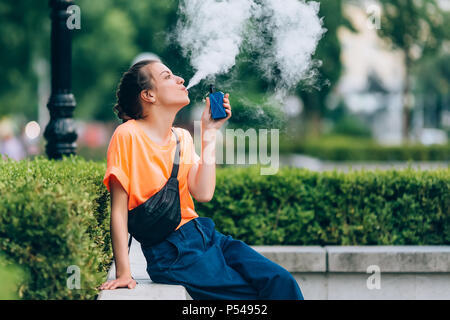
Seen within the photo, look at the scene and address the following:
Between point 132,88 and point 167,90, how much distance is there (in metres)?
0.22

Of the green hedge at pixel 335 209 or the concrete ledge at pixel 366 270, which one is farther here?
the green hedge at pixel 335 209

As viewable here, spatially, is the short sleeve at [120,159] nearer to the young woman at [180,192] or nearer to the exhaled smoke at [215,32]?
the young woman at [180,192]

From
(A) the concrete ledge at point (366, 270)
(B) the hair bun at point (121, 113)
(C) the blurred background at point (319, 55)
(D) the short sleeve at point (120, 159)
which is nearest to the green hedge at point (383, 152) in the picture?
(C) the blurred background at point (319, 55)

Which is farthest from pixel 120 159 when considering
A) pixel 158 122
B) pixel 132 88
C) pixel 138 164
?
pixel 132 88

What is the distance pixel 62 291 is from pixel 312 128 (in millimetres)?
28732

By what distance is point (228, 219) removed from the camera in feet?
17.6

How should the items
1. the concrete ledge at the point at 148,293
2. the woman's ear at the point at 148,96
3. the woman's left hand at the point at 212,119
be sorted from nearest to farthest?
the concrete ledge at the point at 148,293
the woman's left hand at the point at 212,119
the woman's ear at the point at 148,96

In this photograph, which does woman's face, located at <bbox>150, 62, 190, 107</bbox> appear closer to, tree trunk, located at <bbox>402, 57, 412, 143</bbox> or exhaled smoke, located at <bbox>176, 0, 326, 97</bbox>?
exhaled smoke, located at <bbox>176, 0, 326, 97</bbox>

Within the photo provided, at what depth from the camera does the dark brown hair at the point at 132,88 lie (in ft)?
11.8

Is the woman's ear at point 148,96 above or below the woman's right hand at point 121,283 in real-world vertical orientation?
above

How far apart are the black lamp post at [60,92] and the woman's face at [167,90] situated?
2.80 metres

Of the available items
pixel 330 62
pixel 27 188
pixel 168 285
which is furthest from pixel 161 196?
pixel 330 62

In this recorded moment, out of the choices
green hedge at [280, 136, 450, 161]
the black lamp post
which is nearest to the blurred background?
green hedge at [280, 136, 450, 161]
